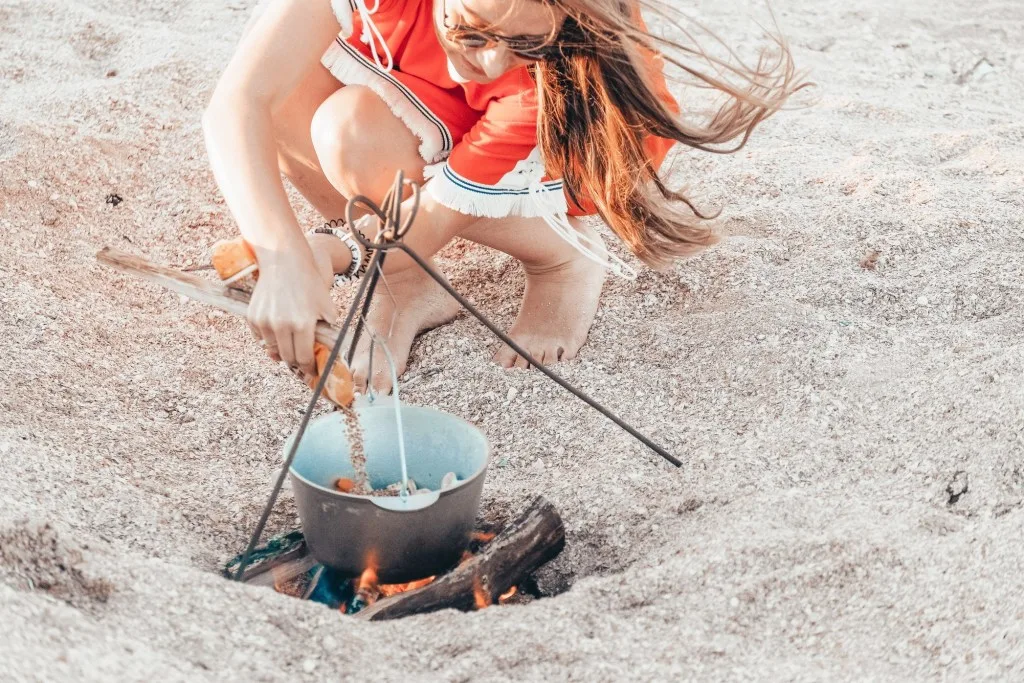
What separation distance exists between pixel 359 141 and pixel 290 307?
630 mm

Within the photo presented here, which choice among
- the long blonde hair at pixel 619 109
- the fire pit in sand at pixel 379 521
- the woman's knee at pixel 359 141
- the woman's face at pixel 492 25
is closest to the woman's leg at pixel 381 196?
the woman's knee at pixel 359 141

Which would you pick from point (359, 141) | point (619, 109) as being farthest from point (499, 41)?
point (359, 141)

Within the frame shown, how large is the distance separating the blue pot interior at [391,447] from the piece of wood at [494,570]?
119mm

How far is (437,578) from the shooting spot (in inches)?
57.6

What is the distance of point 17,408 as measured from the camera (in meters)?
1.81

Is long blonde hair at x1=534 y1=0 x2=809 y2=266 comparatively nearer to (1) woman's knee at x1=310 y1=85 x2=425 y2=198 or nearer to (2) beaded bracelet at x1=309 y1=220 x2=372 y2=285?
(1) woman's knee at x1=310 y1=85 x2=425 y2=198

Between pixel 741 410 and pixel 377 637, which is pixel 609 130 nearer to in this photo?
pixel 741 410

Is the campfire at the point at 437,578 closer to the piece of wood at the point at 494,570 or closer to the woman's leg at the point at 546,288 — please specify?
the piece of wood at the point at 494,570

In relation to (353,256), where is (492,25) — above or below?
above

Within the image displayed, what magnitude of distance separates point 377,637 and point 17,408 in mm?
928

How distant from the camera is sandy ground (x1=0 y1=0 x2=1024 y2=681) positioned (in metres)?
1.26

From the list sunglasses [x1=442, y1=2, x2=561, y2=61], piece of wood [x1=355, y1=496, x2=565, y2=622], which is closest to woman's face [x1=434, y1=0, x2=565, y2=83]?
sunglasses [x1=442, y1=2, x2=561, y2=61]

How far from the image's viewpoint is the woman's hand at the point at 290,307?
1360 millimetres

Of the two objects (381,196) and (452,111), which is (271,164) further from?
(452,111)
